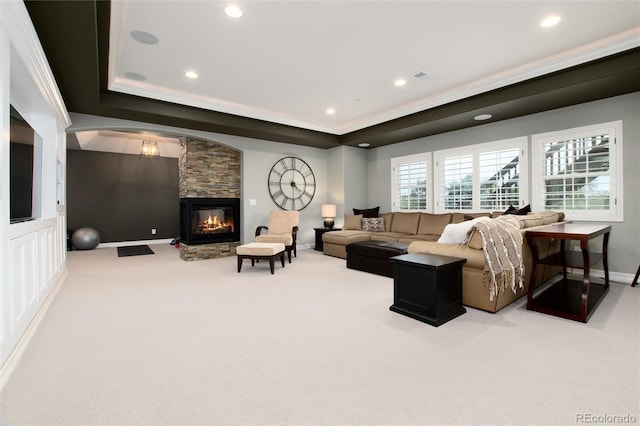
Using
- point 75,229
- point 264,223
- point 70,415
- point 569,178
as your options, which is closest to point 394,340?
point 70,415

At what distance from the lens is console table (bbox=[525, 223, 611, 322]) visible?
2.79m

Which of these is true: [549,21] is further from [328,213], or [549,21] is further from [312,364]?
[328,213]

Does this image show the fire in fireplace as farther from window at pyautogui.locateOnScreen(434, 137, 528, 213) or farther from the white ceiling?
window at pyautogui.locateOnScreen(434, 137, 528, 213)

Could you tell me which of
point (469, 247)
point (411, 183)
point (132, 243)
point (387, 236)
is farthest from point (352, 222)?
point (132, 243)

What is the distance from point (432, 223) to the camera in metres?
5.91

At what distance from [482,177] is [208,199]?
530cm

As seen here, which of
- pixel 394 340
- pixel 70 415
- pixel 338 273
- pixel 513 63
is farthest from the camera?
pixel 338 273

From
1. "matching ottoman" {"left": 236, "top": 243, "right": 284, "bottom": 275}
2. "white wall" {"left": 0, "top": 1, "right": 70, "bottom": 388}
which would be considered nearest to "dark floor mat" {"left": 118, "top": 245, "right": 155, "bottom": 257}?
"white wall" {"left": 0, "top": 1, "right": 70, "bottom": 388}

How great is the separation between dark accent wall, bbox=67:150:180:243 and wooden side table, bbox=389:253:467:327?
768 centimetres

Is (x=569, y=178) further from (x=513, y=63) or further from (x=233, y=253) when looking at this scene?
(x=233, y=253)

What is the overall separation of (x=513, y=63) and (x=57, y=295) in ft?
20.4

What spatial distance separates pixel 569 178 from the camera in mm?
4621

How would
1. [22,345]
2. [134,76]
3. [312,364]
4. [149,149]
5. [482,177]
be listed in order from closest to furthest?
[312,364] → [22,345] → [134,76] → [482,177] → [149,149]

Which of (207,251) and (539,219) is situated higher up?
(539,219)
